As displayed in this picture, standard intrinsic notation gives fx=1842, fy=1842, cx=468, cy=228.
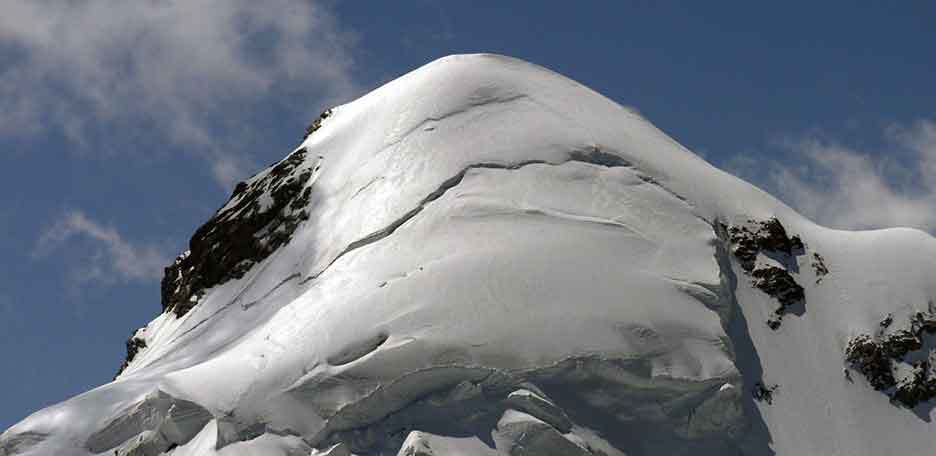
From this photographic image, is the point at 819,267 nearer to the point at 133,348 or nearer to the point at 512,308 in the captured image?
the point at 512,308

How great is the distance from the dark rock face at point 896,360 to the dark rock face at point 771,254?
6.28 ft

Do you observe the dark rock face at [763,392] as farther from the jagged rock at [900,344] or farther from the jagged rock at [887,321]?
the jagged rock at [887,321]

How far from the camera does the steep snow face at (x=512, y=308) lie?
39844mm

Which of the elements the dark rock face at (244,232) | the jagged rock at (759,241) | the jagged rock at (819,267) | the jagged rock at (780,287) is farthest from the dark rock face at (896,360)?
Answer: the dark rock face at (244,232)

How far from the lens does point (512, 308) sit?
41.1m

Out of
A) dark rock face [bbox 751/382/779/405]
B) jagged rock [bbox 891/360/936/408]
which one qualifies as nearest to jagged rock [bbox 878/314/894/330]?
jagged rock [bbox 891/360/936/408]

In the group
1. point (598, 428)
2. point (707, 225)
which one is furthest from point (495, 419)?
point (707, 225)

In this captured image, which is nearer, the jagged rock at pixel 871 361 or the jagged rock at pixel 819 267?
the jagged rock at pixel 871 361

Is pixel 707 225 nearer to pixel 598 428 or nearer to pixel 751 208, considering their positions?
pixel 751 208

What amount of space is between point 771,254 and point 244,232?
14.6 m

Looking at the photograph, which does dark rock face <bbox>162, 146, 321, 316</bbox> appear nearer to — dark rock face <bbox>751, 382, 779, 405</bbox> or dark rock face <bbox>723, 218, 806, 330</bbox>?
dark rock face <bbox>723, 218, 806, 330</bbox>

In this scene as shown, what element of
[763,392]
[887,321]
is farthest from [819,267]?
[763,392]

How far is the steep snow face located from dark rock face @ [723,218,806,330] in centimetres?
6

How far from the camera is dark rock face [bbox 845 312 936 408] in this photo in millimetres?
43531
